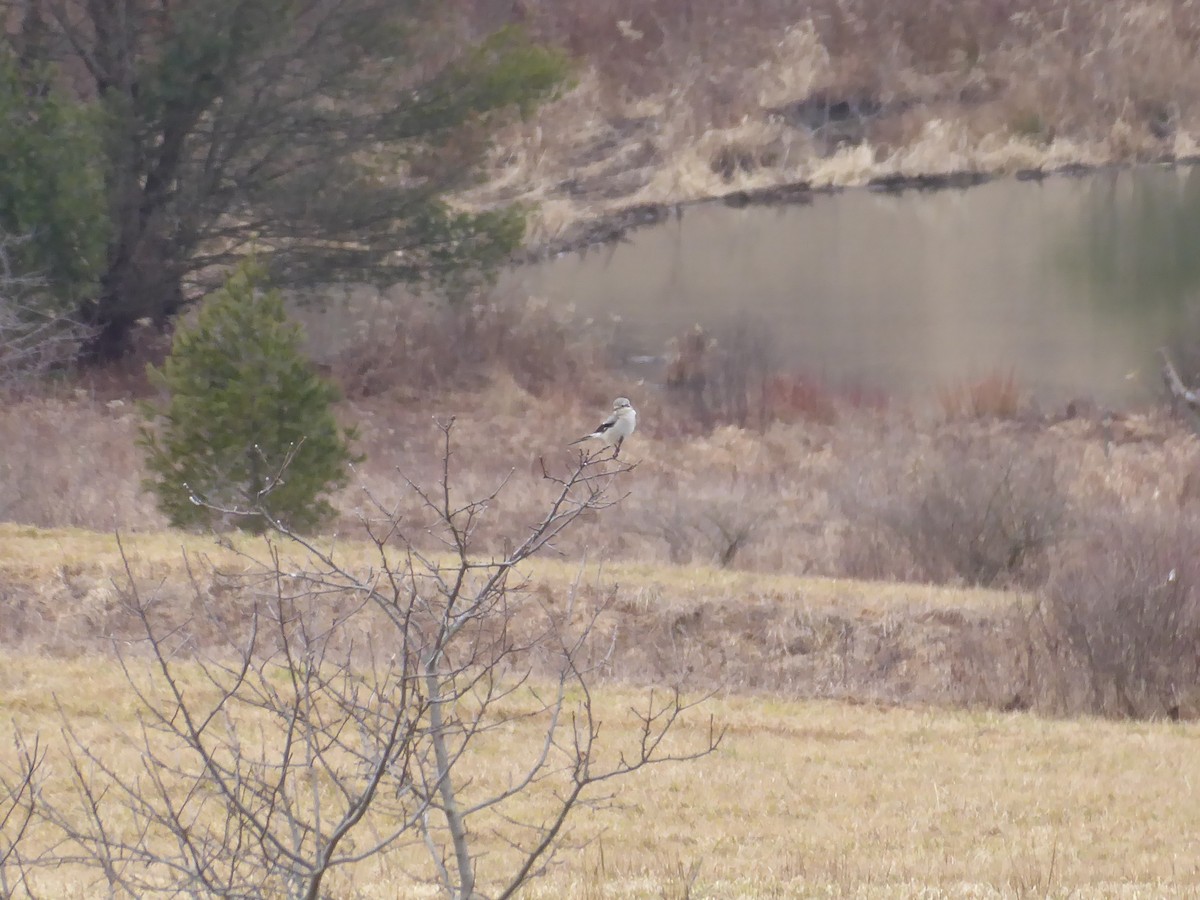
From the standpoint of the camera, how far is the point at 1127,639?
11.7 meters

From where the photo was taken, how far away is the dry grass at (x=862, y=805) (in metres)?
7.05

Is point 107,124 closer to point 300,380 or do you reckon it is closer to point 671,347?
point 300,380

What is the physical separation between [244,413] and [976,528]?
6.79 m

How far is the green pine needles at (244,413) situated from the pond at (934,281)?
1565cm

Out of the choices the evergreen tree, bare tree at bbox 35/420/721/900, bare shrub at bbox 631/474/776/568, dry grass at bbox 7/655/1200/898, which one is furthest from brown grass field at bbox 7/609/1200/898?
the evergreen tree

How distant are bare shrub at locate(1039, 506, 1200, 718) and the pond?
14836 mm

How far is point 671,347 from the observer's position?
29.8 meters

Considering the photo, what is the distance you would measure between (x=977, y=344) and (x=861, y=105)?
2229cm

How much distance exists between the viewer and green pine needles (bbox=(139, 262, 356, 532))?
13.2 metres

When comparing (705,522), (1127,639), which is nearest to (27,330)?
(705,522)

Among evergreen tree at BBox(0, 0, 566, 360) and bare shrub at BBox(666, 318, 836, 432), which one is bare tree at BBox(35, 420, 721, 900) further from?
bare shrub at BBox(666, 318, 836, 432)

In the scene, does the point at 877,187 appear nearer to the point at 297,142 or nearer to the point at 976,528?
the point at 297,142

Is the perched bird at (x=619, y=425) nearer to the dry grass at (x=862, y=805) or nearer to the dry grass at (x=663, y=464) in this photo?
the dry grass at (x=862, y=805)

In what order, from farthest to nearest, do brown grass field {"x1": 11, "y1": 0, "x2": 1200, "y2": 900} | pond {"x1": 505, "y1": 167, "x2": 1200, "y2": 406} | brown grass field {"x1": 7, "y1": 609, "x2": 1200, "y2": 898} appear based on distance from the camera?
pond {"x1": 505, "y1": 167, "x2": 1200, "y2": 406} < brown grass field {"x1": 11, "y1": 0, "x2": 1200, "y2": 900} < brown grass field {"x1": 7, "y1": 609, "x2": 1200, "y2": 898}
